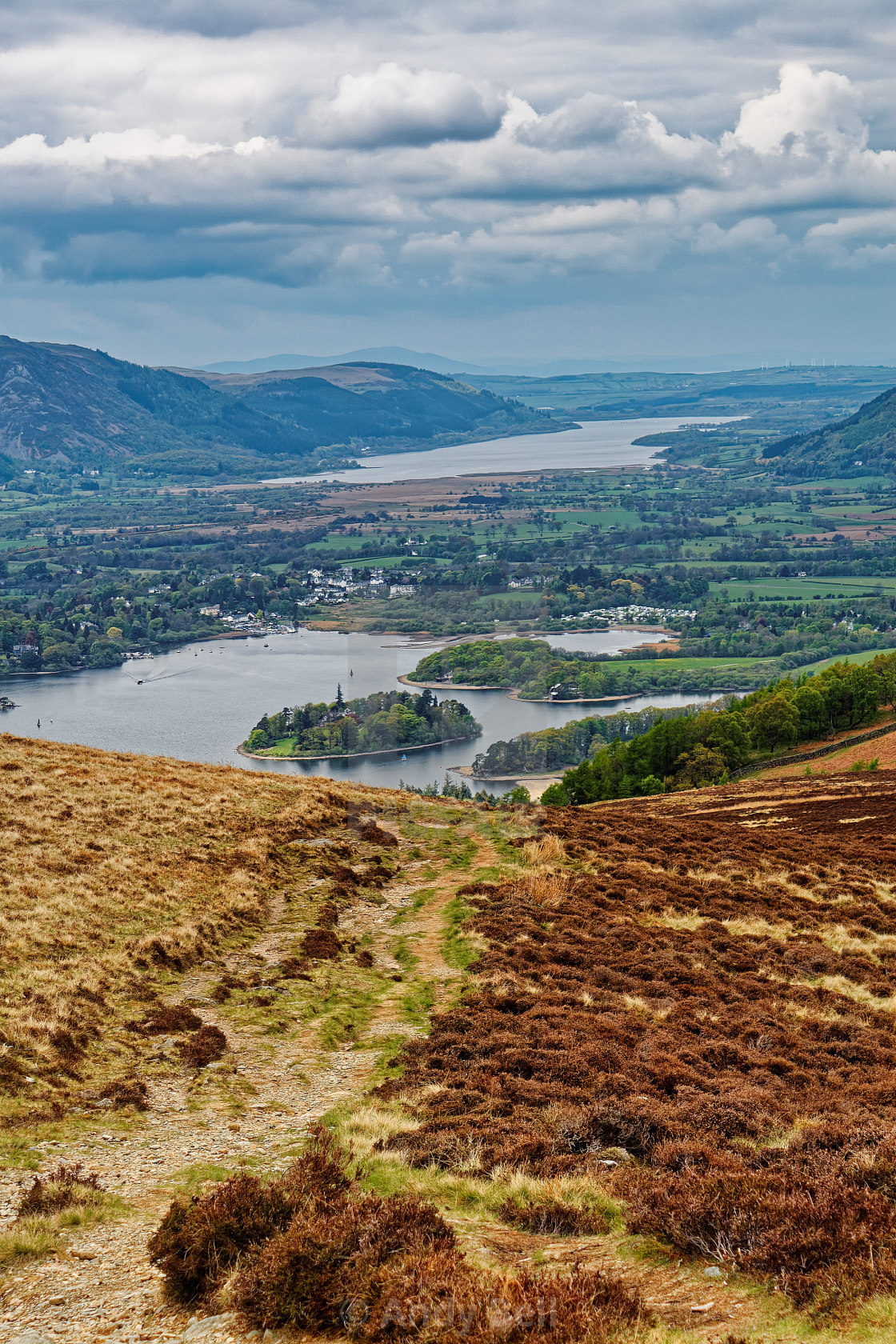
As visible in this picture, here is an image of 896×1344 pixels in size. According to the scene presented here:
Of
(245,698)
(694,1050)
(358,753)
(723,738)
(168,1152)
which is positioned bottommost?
(358,753)

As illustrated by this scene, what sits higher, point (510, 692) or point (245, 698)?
point (245, 698)

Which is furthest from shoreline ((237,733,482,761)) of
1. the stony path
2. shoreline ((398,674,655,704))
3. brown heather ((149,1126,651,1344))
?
brown heather ((149,1126,651,1344))

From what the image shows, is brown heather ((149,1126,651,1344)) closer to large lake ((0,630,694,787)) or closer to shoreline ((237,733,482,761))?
large lake ((0,630,694,787))

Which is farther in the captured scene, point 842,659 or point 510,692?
point 510,692

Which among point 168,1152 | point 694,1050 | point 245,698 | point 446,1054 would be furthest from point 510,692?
point 168,1152

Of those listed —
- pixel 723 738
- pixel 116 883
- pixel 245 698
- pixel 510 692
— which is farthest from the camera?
pixel 510 692

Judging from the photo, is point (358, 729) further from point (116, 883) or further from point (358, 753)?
point (116, 883)
